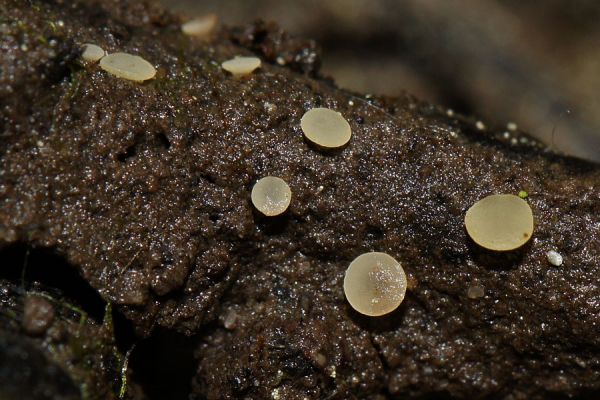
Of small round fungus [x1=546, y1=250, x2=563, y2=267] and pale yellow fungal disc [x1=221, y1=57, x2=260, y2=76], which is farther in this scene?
pale yellow fungal disc [x1=221, y1=57, x2=260, y2=76]

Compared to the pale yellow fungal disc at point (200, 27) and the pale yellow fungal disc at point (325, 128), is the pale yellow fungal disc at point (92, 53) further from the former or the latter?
the pale yellow fungal disc at point (325, 128)

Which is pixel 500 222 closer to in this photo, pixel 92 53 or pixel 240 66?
pixel 240 66

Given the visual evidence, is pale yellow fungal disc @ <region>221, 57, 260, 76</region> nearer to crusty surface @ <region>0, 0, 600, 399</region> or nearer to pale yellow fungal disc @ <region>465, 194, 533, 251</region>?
crusty surface @ <region>0, 0, 600, 399</region>

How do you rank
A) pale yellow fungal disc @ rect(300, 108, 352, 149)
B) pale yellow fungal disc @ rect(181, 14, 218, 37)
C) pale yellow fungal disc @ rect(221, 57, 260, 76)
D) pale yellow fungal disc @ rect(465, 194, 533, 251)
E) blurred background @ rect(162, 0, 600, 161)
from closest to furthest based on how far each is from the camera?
1. pale yellow fungal disc @ rect(465, 194, 533, 251)
2. pale yellow fungal disc @ rect(300, 108, 352, 149)
3. pale yellow fungal disc @ rect(221, 57, 260, 76)
4. pale yellow fungal disc @ rect(181, 14, 218, 37)
5. blurred background @ rect(162, 0, 600, 161)

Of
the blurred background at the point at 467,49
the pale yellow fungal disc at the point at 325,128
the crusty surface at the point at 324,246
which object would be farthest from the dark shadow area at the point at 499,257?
the blurred background at the point at 467,49

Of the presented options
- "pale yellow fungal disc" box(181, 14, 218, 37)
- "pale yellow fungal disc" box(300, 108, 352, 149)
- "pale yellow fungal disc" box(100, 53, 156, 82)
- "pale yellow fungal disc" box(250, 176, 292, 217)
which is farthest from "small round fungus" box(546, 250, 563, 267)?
"pale yellow fungal disc" box(181, 14, 218, 37)

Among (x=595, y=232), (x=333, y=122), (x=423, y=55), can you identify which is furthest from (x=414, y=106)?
(x=423, y=55)
